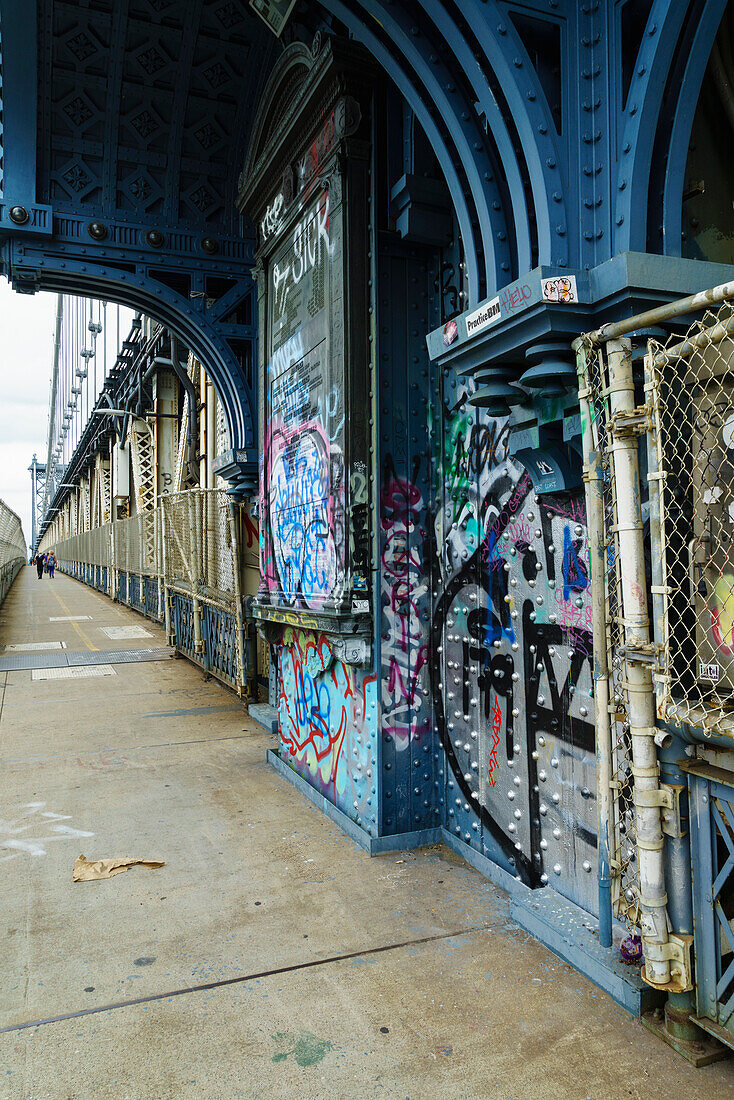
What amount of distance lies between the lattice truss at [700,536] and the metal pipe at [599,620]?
247mm

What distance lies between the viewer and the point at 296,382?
17.8ft

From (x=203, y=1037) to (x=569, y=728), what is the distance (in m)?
1.91

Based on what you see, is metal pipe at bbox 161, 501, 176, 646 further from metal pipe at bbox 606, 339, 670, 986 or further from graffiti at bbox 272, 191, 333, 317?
metal pipe at bbox 606, 339, 670, 986

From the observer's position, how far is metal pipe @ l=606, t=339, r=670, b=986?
8.30 feet

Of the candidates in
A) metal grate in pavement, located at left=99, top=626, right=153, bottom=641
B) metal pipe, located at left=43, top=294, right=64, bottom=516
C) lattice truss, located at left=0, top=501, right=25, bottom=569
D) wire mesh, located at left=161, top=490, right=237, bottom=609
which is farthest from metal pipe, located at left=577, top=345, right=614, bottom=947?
metal pipe, located at left=43, top=294, right=64, bottom=516

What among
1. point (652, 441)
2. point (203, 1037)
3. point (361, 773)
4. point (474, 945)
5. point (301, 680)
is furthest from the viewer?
point (301, 680)

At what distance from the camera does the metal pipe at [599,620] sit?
8.90 feet

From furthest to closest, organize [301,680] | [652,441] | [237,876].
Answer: [301,680] → [237,876] → [652,441]

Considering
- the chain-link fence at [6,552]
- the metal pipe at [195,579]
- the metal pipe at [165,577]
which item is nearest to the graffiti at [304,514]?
the metal pipe at [195,579]

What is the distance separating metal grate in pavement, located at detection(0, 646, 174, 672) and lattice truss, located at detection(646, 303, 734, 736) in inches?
428

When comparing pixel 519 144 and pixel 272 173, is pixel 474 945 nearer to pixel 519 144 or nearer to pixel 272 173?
pixel 519 144

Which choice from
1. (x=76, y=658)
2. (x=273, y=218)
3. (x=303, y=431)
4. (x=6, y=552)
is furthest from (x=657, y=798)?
(x=6, y=552)

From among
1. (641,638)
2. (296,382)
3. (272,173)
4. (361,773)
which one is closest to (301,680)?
(361,773)

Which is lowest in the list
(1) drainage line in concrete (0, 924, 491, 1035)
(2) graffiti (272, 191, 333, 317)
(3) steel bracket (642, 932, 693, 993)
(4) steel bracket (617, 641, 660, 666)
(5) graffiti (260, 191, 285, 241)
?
(1) drainage line in concrete (0, 924, 491, 1035)
